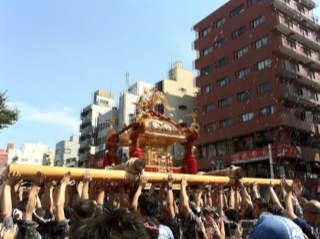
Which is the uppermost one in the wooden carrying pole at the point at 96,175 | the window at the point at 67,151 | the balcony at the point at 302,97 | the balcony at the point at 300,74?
the balcony at the point at 300,74

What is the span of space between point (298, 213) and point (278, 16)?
3106 cm

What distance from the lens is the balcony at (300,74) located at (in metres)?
30.8

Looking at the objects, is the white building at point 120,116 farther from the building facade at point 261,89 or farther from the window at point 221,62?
the window at point 221,62

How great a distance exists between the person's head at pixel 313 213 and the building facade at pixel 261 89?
85.1 ft

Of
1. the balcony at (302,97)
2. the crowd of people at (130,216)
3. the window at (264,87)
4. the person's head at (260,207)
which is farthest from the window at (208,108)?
the person's head at (260,207)

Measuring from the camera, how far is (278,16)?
1256 inches

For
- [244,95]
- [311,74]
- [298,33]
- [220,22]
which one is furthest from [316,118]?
[220,22]

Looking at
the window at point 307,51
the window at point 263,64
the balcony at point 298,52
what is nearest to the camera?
the window at point 263,64

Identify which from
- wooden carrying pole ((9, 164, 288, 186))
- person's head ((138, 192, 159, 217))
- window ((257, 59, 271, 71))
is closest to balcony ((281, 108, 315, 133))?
window ((257, 59, 271, 71))

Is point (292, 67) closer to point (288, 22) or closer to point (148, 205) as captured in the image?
point (288, 22)

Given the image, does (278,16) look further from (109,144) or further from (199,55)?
(109,144)

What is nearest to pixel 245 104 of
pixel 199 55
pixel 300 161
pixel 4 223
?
pixel 300 161

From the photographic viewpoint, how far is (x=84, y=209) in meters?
2.99

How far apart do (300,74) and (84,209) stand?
3329 cm
